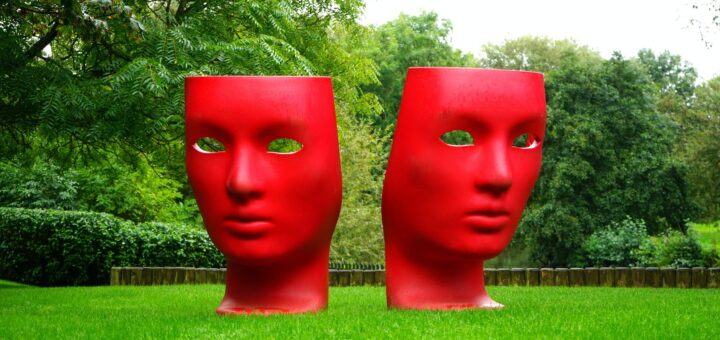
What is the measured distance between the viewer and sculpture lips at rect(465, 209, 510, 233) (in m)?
10.7

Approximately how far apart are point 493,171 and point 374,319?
6.30ft

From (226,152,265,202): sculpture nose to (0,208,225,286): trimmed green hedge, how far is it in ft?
A: 31.0

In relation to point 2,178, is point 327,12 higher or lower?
higher

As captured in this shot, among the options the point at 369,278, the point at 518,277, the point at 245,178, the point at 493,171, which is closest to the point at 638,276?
the point at 518,277

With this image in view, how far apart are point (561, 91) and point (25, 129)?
69.2 ft

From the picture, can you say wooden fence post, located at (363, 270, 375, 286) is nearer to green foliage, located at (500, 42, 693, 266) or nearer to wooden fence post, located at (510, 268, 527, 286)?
wooden fence post, located at (510, 268, 527, 286)

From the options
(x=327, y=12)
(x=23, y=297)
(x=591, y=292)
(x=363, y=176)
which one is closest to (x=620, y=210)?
(x=363, y=176)

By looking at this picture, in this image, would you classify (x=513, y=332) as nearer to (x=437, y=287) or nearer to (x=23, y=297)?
(x=437, y=287)

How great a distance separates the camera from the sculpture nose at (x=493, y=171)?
10.5m

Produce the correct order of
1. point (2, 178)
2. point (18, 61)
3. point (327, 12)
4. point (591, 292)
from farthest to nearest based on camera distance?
point (2, 178)
point (327, 12)
point (591, 292)
point (18, 61)

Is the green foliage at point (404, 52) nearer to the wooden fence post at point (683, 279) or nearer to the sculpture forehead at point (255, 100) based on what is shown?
the wooden fence post at point (683, 279)

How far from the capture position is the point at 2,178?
24344 millimetres

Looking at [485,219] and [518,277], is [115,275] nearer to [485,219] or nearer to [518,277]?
[518,277]

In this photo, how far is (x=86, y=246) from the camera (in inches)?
755
